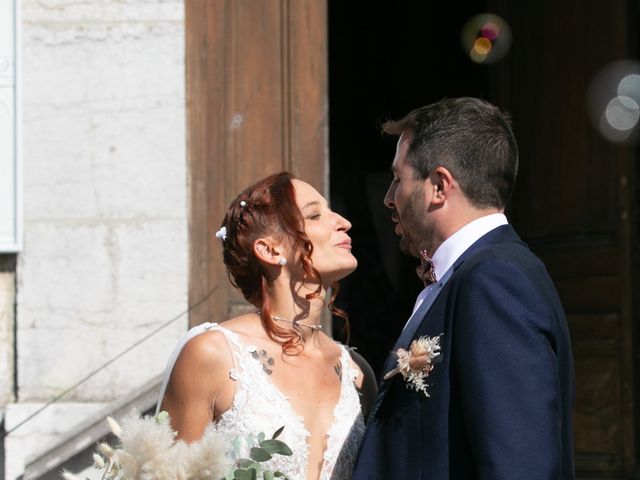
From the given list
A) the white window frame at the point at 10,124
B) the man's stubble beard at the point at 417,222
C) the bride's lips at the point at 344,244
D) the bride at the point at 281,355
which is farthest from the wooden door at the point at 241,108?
Result: the man's stubble beard at the point at 417,222

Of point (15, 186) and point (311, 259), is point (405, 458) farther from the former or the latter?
point (15, 186)

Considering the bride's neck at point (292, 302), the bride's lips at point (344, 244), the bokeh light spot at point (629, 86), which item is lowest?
the bride's neck at point (292, 302)

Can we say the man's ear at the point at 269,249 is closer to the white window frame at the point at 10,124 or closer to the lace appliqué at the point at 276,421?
the lace appliqué at the point at 276,421

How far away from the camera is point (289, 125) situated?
5.37m

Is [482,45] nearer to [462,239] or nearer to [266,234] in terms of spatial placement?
[266,234]

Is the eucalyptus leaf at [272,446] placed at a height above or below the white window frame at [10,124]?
below

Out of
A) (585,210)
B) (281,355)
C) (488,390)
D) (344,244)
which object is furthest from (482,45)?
(488,390)

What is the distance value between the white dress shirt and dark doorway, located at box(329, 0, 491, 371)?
209 inches

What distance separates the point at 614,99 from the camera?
6934 mm

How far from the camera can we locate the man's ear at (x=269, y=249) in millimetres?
3471

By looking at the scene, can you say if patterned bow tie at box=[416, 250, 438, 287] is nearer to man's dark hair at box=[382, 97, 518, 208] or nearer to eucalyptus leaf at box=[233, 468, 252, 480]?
man's dark hair at box=[382, 97, 518, 208]

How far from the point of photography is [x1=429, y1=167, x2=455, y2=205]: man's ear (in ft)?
9.45

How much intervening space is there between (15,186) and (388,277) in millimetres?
3554

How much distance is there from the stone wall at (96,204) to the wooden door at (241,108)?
72 millimetres
